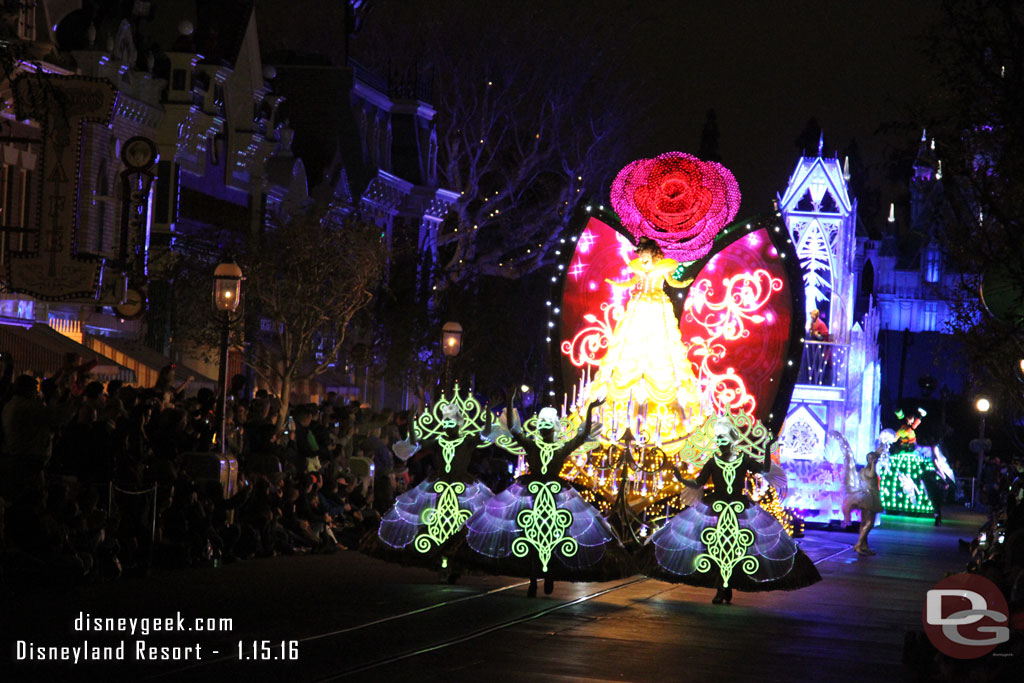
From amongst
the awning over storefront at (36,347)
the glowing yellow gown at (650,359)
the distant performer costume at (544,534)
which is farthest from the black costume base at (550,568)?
the awning over storefront at (36,347)

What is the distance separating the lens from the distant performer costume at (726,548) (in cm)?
1552

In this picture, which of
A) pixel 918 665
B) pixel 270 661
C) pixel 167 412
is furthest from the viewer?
pixel 167 412

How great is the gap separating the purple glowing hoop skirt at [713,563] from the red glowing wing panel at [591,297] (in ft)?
29.5

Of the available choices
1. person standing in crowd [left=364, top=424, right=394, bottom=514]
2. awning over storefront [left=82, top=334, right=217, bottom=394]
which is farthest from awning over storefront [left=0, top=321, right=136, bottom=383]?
person standing in crowd [left=364, top=424, right=394, bottom=514]

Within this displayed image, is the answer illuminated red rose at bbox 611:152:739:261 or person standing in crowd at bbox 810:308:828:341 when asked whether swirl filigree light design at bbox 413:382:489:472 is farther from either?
person standing in crowd at bbox 810:308:828:341

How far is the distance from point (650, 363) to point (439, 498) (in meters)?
4.88

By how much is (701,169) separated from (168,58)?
12.1m

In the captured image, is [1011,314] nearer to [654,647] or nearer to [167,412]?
[654,647]

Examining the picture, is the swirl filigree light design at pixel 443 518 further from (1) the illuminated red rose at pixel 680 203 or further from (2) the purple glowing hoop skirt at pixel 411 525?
(1) the illuminated red rose at pixel 680 203

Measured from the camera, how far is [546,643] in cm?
1231

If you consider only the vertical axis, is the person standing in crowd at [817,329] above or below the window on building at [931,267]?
below

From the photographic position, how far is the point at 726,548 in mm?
15539

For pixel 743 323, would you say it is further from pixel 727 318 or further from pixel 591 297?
pixel 591 297

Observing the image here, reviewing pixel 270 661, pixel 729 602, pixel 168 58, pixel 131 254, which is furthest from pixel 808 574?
pixel 168 58
